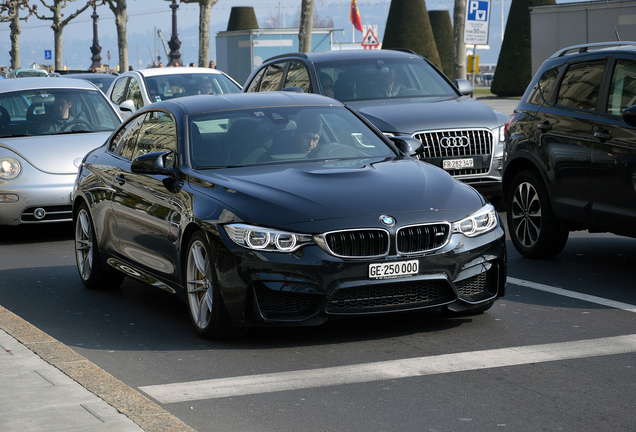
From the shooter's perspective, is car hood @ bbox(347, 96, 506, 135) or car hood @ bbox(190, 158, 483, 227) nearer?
car hood @ bbox(190, 158, 483, 227)

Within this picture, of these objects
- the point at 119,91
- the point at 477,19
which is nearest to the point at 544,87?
the point at 119,91

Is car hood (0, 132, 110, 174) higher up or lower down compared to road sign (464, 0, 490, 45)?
lower down

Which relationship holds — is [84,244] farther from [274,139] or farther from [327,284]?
[327,284]

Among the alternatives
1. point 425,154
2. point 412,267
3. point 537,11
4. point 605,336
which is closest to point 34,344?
point 412,267

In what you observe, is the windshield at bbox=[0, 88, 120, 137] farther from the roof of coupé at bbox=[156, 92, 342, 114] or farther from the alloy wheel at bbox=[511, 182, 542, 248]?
the alloy wheel at bbox=[511, 182, 542, 248]

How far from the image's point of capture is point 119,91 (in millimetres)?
18266

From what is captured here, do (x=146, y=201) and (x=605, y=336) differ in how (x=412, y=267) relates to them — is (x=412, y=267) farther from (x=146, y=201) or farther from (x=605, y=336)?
(x=146, y=201)

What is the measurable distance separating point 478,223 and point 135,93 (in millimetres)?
11869

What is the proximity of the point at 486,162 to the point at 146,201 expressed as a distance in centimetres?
576

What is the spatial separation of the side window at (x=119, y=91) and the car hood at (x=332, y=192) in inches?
454

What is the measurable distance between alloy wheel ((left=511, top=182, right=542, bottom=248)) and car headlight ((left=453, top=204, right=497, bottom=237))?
2676 mm

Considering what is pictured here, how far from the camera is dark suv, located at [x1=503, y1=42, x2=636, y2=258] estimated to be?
8047 millimetres

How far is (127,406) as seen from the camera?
482 centimetres

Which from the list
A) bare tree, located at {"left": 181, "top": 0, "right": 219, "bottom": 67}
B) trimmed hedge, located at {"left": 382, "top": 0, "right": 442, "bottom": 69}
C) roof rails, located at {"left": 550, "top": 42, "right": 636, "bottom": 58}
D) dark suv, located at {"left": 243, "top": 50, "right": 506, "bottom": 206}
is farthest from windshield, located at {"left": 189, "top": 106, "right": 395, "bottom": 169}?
trimmed hedge, located at {"left": 382, "top": 0, "right": 442, "bottom": 69}
